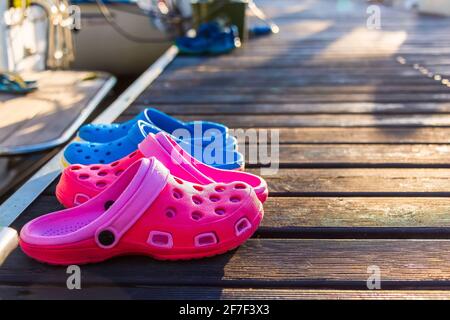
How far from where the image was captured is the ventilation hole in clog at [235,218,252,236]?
1210 mm

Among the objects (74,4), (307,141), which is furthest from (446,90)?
(74,4)

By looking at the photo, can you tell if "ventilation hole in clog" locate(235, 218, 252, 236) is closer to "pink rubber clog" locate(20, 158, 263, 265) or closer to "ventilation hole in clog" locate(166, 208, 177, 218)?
"pink rubber clog" locate(20, 158, 263, 265)

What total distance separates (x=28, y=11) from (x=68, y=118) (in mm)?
1927

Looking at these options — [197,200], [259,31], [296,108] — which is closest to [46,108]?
[296,108]

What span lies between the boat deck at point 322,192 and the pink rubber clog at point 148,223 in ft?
0.12

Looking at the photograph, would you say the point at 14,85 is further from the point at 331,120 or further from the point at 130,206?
the point at 130,206

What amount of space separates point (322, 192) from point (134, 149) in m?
0.55

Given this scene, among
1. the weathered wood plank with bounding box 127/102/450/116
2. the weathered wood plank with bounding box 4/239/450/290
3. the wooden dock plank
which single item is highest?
the weathered wood plank with bounding box 4/239/450/290

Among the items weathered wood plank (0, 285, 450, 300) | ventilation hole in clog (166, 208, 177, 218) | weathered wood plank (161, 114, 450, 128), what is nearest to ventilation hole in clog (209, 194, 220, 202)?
ventilation hole in clog (166, 208, 177, 218)

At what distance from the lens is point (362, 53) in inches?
173

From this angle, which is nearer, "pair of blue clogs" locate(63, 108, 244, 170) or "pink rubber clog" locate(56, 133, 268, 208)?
"pink rubber clog" locate(56, 133, 268, 208)

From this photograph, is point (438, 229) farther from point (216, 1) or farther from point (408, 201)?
point (216, 1)

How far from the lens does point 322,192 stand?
1.58 metres

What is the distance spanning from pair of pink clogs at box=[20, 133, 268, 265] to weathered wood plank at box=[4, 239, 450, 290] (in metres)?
0.03
